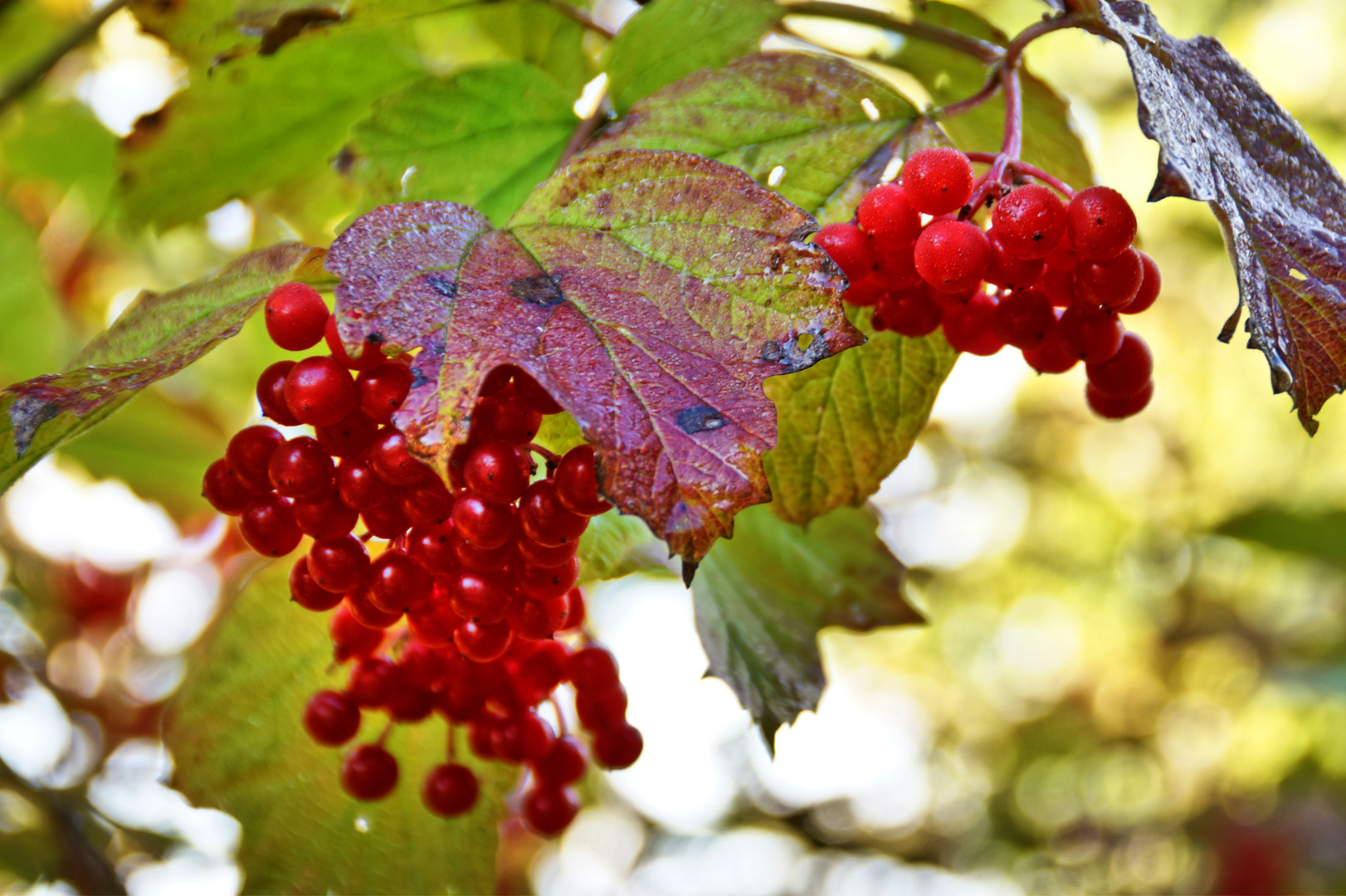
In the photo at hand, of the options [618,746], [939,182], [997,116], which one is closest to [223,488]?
[618,746]

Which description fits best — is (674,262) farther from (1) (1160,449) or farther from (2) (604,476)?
(1) (1160,449)

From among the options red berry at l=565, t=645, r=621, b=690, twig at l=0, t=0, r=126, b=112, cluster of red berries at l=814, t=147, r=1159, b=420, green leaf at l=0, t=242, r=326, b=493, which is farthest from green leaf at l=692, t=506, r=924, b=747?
twig at l=0, t=0, r=126, b=112

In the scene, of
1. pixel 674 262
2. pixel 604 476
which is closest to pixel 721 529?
pixel 604 476

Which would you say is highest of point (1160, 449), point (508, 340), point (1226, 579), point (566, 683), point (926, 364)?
point (508, 340)

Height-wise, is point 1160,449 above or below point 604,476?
below

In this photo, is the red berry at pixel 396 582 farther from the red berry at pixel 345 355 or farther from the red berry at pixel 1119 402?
the red berry at pixel 1119 402
